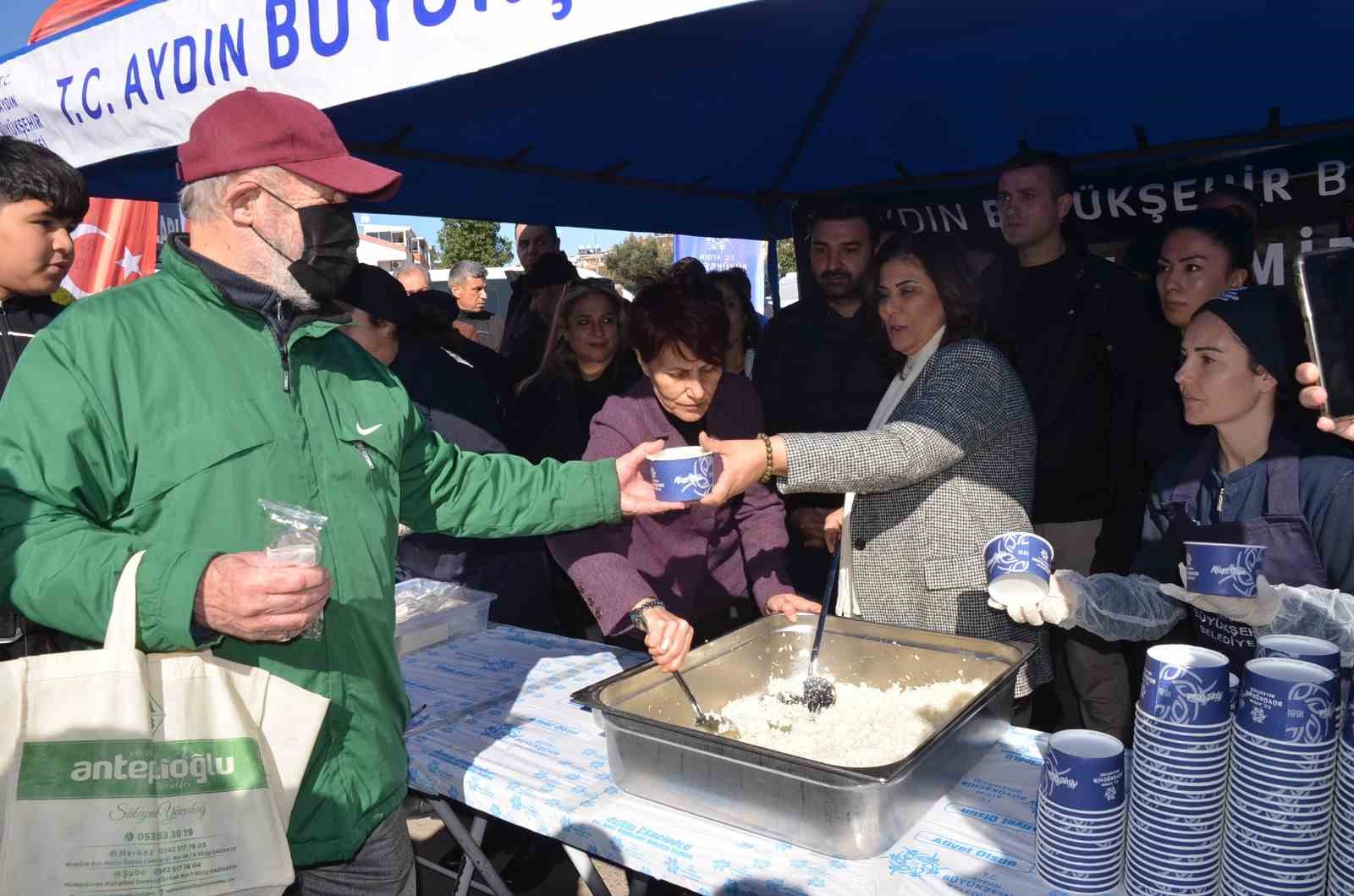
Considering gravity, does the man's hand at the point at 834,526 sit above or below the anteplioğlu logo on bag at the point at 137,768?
above

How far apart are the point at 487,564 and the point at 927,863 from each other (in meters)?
2.04

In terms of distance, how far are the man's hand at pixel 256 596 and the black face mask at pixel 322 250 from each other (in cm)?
52

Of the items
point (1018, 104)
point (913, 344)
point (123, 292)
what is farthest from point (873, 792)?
point (1018, 104)

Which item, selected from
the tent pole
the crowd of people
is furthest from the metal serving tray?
the tent pole

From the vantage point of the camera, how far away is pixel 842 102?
364 centimetres

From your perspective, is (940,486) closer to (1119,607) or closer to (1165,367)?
(1119,607)

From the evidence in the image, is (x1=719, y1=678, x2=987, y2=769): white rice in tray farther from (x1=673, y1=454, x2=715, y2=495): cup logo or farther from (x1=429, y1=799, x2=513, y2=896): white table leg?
(x1=429, y1=799, x2=513, y2=896): white table leg

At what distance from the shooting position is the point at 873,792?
4.51 feet

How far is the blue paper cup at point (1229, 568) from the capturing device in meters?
1.46

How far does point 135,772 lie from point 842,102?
3378 millimetres

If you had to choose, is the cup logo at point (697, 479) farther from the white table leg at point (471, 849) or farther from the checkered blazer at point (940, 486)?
the white table leg at point (471, 849)

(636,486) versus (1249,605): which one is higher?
(636,486)

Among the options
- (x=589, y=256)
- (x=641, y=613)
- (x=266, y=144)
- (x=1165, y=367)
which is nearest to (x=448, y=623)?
(x=641, y=613)

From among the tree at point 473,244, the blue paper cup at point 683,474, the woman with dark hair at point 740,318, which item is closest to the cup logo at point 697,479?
the blue paper cup at point 683,474
